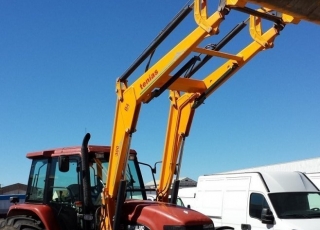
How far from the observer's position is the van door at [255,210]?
1099cm

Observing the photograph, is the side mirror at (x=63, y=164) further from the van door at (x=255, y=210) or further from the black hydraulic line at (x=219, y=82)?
the van door at (x=255, y=210)

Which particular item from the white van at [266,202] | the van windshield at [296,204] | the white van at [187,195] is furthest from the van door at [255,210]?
the white van at [187,195]

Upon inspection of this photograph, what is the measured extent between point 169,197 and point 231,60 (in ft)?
8.95

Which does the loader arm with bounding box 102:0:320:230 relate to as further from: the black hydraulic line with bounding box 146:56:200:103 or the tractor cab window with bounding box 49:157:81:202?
the tractor cab window with bounding box 49:157:81:202

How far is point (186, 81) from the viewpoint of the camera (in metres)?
8.70

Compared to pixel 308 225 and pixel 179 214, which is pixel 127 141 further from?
pixel 308 225

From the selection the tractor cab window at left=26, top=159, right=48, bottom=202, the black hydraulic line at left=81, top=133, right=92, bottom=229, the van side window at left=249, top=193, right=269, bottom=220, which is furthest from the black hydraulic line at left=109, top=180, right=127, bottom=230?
the van side window at left=249, top=193, right=269, bottom=220

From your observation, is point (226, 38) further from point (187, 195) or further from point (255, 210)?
point (187, 195)

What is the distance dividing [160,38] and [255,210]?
5.35 meters

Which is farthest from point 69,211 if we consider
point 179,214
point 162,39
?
point 162,39

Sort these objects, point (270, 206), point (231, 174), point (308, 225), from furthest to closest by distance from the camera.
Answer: point (231, 174)
point (270, 206)
point (308, 225)

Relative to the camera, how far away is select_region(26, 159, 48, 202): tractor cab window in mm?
8992

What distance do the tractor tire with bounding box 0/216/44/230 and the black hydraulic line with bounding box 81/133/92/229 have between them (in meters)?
0.94

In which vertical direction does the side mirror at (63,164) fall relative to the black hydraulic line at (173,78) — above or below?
below
